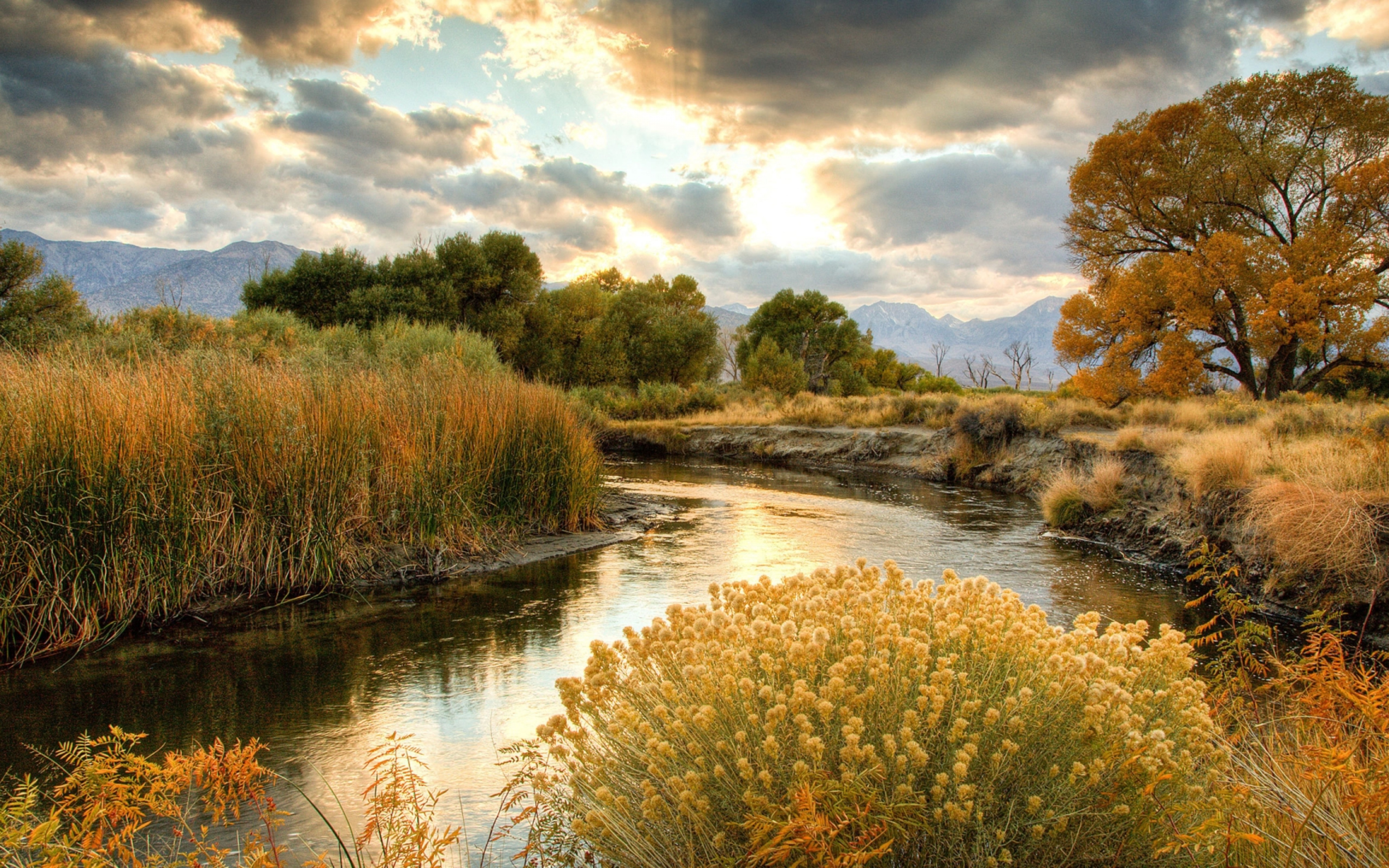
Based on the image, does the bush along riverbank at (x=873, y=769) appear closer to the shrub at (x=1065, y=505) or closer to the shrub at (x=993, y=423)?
the shrub at (x=1065, y=505)

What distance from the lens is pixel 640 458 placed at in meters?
24.6

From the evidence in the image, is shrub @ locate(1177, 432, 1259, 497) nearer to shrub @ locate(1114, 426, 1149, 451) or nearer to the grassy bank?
shrub @ locate(1114, 426, 1149, 451)

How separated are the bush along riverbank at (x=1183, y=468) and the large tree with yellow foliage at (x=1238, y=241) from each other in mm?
1917

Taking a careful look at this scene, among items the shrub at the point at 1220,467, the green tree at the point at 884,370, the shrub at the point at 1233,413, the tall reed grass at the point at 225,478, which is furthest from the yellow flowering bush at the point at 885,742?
the green tree at the point at 884,370

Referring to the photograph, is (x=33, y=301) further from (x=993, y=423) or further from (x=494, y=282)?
(x=993, y=423)

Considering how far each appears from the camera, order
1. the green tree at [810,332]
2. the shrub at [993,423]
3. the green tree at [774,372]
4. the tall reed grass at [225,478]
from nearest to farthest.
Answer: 1. the tall reed grass at [225,478]
2. the shrub at [993,423]
3. the green tree at [774,372]
4. the green tree at [810,332]

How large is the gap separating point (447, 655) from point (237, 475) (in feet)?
9.28

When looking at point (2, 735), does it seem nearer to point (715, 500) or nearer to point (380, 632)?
point (380, 632)

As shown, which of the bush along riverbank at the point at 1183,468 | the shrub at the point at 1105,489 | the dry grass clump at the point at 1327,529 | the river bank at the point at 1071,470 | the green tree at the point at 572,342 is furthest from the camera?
the green tree at the point at 572,342

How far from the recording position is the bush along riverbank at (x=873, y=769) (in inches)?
78.4

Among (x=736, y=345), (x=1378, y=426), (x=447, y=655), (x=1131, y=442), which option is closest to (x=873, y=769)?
(x=447, y=655)

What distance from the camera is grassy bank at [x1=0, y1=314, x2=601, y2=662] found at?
17.4 ft

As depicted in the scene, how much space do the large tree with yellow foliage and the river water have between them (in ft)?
44.1

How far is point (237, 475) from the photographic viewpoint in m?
6.56
